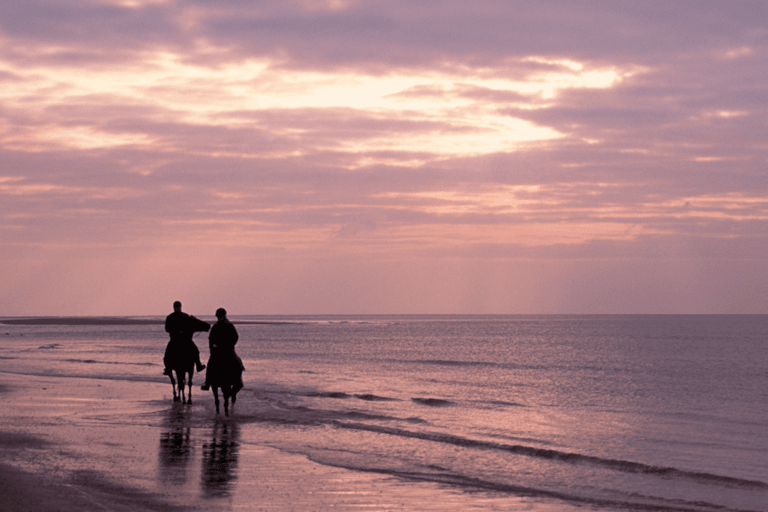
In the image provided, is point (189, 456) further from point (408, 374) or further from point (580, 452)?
point (408, 374)

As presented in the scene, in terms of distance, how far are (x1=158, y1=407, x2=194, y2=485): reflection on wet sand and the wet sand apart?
0.6 inches

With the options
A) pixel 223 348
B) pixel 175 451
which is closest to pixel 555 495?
pixel 175 451

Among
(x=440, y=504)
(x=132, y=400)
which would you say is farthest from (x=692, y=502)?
(x=132, y=400)

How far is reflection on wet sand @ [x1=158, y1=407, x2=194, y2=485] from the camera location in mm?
9766

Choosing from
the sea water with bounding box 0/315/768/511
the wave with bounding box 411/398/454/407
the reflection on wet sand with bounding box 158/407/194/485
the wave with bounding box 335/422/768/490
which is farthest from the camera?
the wave with bounding box 411/398/454/407

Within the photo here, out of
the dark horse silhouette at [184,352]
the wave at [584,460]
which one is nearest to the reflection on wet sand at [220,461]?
the wave at [584,460]

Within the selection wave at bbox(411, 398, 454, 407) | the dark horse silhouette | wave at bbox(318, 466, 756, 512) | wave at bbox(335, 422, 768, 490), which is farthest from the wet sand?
wave at bbox(411, 398, 454, 407)

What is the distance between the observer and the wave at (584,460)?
1151 cm

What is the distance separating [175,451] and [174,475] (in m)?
1.85

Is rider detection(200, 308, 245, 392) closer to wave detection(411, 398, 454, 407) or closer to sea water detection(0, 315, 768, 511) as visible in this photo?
sea water detection(0, 315, 768, 511)

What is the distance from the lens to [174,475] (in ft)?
32.1

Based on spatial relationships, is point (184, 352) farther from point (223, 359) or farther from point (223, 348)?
point (223, 348)

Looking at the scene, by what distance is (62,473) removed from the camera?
9.73 m

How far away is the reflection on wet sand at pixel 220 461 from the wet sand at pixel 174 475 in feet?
0.05
